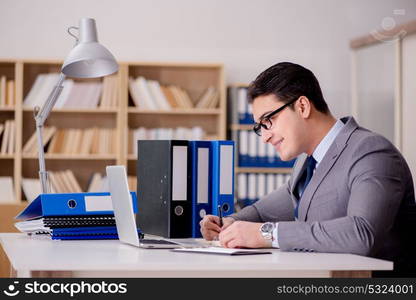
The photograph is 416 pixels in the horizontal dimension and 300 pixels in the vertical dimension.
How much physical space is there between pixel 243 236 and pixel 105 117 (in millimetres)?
4059

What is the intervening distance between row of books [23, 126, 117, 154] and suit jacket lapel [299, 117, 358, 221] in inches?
145

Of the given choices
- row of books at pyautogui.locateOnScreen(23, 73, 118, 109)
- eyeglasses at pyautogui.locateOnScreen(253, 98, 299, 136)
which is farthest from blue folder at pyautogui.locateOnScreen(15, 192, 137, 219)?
row of books at pyautogui.locateOnScreen(23, 73, 118, 109)

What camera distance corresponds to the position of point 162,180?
8.31ft

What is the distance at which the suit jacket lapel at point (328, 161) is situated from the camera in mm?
2150

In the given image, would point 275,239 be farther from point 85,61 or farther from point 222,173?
point 85,61

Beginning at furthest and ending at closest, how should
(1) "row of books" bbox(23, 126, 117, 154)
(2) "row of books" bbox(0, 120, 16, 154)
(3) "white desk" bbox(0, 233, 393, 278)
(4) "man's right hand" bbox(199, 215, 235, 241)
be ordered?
(1) "row of books" bbox(23, 126, 117, 154), (2) "row of books" bbox(0, 120, 16, 154), (4) "man's right hand" bbox(199, 215, 235, 241), (3) "white desk" bbox(0, 233, 393, 278)

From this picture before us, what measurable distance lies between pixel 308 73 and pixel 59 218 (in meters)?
0.94

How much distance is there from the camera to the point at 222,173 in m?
2.51

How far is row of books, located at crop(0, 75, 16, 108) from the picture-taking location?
5.63 m

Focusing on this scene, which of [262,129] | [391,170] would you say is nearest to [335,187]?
[391,170]

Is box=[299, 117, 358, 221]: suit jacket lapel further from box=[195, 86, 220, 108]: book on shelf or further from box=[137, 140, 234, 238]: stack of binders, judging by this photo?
box=[195, 86, 220, 108]: book on shelf

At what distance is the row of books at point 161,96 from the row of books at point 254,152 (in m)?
0.37

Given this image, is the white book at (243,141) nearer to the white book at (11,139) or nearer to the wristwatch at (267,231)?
the white book at (11,139)

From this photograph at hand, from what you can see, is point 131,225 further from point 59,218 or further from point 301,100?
point 301,100
